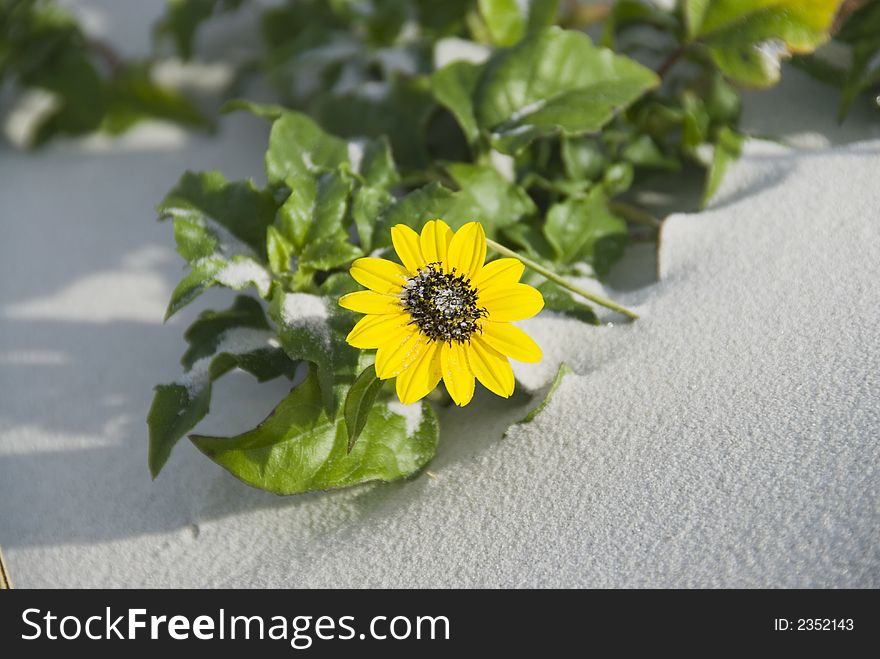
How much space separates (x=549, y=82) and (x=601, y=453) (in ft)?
2.04

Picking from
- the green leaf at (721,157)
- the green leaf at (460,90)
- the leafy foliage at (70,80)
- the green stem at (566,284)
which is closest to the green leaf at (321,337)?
the green stem at (566,284)

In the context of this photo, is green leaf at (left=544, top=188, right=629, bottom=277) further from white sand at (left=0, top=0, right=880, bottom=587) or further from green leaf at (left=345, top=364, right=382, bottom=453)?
green leaf at (left=345, top=364, right=382, bottom=453)

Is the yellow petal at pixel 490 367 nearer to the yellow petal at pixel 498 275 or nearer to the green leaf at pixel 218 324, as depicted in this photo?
the yellow petal at pixel 498 275

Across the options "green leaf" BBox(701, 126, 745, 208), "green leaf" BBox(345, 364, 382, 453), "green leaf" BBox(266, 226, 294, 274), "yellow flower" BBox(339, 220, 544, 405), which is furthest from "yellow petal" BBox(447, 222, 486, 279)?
"green leaf" BBox(701, 126, 745, 208)

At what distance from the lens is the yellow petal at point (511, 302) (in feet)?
3.39

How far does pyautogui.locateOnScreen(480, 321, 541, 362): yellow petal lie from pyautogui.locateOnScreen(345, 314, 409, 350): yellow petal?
9 cm

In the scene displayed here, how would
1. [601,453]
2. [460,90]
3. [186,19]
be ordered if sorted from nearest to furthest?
[601,453] → [460,90] → [186,19]

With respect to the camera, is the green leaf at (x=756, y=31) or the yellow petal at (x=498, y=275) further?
the green leaf at (x=756, y=31)

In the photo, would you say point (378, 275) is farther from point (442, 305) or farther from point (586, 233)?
point (586, 233)

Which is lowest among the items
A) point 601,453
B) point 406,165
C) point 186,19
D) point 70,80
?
point 601,453

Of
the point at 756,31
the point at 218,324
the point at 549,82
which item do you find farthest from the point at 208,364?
the point at 756,31

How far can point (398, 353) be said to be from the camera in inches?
39.8

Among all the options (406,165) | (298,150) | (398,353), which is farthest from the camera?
(406,165)

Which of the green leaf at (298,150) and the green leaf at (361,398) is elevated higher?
the green leaf at (298,150)
